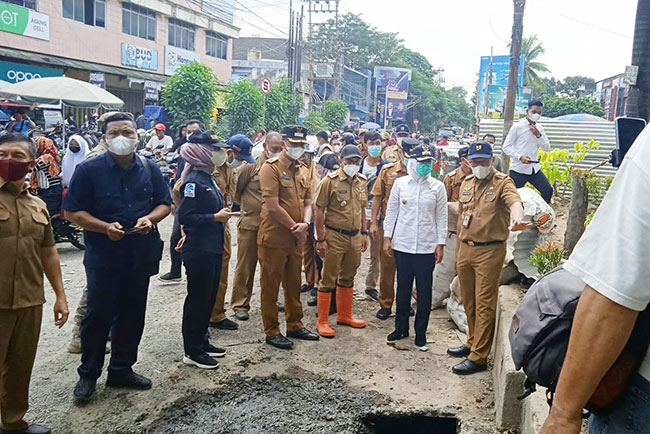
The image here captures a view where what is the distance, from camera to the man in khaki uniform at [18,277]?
316 cm

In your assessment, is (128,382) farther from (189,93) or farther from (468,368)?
(189,93)

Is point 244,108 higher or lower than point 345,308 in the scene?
higher

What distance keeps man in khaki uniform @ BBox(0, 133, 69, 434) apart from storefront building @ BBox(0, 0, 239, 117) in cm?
1719

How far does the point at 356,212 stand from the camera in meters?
5.76

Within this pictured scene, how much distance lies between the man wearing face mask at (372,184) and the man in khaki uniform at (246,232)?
5.51 ft

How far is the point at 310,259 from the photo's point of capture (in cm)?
706

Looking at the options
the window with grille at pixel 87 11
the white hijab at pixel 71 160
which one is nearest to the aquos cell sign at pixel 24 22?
the window with grille at pixel 87 11

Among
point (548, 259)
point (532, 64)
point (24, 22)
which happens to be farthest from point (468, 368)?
point (532, 64)

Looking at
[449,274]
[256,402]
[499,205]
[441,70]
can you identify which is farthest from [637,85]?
[441,70]

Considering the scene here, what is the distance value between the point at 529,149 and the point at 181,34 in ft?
77.1

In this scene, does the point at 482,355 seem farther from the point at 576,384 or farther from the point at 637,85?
the point at 576,384

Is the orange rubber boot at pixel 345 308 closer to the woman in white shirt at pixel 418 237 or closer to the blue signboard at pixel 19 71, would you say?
the woman in white shirt at pixel 418 237

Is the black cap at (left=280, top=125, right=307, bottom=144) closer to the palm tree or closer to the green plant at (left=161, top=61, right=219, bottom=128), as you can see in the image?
the green plant at (left=161, top=61, right=219, bottom=128)

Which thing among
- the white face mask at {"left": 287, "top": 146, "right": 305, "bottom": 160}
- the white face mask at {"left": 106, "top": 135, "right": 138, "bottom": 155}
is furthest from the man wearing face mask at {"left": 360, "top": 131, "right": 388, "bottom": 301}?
the white face mask at {"left": 106, "top": 135, "right": 138, "bottom": 155}
